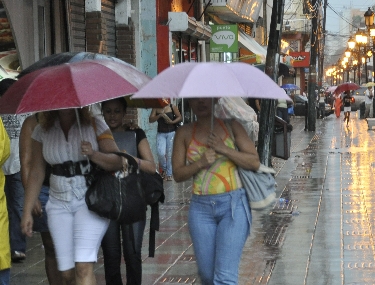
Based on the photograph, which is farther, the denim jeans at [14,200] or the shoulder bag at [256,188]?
the denim jeans at [14,200]

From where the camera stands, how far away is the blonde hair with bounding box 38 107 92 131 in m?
6.26

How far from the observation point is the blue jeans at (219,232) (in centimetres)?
584

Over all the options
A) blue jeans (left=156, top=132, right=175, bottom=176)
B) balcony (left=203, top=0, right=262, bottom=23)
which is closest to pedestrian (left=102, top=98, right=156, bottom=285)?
blue jeans (left=156, top=132, right=175, bottom=176)

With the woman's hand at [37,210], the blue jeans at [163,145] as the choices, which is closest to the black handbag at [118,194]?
the woman's hand at [37,210]

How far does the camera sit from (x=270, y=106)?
45.9ft

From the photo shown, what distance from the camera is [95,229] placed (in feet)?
19.9

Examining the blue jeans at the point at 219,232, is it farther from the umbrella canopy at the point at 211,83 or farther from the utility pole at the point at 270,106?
the utility pole at the point at 270,106

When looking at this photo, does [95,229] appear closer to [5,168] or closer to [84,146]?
[84,146]

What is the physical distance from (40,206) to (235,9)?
2363 cm

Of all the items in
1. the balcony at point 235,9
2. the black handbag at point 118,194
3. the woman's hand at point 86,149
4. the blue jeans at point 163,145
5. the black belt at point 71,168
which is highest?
the balcony at point 235,9

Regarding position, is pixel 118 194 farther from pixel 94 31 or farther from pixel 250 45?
pixel 250 45

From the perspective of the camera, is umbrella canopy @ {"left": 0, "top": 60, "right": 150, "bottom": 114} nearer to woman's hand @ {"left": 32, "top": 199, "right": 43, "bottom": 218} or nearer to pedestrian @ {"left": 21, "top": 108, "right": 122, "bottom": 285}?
pedestrian @ {"left": 21, "top": 108, "right": 122, "bottom": 285}

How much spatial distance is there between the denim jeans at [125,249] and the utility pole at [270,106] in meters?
7.24

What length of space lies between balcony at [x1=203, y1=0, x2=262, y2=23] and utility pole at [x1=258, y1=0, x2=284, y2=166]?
41.8 ft
